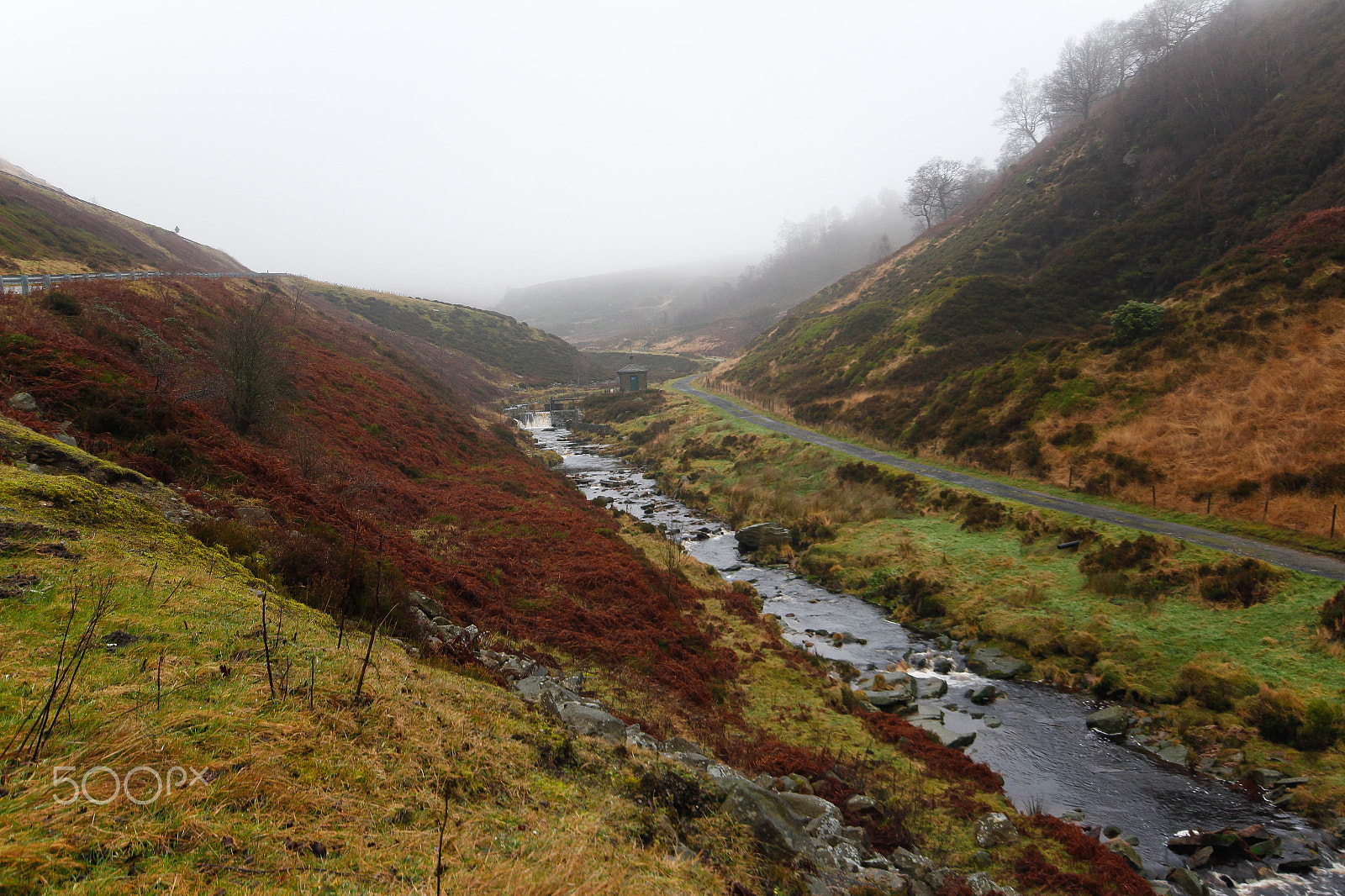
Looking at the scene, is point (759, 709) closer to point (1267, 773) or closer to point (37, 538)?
point (1267, 773)

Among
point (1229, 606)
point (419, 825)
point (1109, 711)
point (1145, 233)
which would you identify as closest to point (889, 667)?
point (1109, 711)

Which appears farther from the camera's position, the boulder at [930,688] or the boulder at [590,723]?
the boulder at [930,688]

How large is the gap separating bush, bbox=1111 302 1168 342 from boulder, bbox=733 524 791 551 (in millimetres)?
19687

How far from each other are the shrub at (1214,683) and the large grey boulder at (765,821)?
11.3 meters

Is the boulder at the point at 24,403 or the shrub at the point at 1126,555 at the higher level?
the boulder at the point at 24,403

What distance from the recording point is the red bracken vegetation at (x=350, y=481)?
1071cm

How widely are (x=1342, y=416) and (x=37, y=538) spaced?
29784 mm

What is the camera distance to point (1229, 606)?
1426cm

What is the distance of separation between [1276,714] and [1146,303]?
27329mm

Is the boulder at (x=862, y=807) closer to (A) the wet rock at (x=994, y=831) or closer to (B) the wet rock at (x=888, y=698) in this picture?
(A) the wet rock at (x=994, y=831)

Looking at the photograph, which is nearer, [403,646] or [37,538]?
[37,538]

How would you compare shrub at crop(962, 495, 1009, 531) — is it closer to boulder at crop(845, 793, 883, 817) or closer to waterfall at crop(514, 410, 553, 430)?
boulder at crop(845, 793, 883, 817)

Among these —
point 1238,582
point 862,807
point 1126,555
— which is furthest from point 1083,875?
point 1126,555

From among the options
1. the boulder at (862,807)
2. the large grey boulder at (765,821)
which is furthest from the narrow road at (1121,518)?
the large grey boulder at (765,821)
